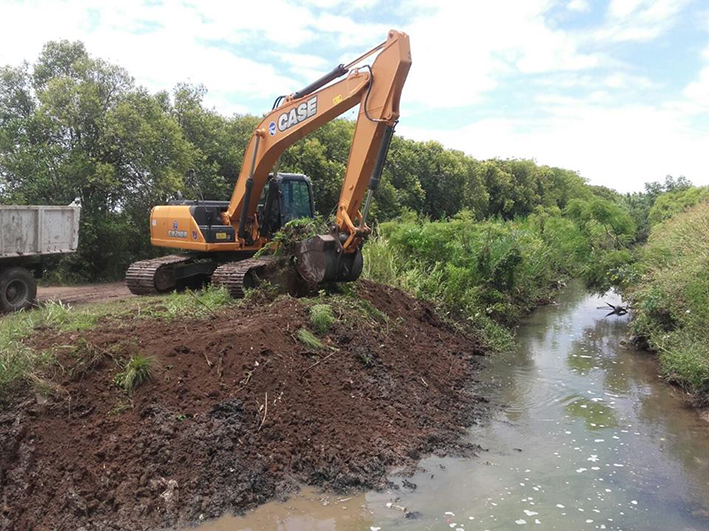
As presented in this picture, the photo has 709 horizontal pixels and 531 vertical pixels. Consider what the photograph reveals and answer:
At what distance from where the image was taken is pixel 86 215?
47.4 feet

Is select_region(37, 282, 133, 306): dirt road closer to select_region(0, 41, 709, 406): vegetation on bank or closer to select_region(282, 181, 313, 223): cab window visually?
select_region(0, 41, 709, 406): vegetation on bank

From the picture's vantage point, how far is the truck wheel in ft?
31.5

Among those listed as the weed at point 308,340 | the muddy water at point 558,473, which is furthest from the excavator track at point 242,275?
the muddy water at point 558,473

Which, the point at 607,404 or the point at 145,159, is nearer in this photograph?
the point at 607,404

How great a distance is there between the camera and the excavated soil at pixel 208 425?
4449 millimetres

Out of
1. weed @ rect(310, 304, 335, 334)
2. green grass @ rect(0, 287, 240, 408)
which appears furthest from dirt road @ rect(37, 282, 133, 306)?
Result: weed @ rect(310, 304, 335, 334)

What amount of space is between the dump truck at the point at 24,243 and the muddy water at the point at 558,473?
723cm

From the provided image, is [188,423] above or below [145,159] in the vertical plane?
below

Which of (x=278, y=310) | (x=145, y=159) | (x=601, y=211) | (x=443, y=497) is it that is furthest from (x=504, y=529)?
(x=601, y=211)

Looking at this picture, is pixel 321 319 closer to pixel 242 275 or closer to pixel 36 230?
pixel 242 275

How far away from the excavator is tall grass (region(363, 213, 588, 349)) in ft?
7.69

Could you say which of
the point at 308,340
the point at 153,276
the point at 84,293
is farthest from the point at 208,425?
the point at 84,293

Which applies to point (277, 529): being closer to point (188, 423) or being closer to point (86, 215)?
point (188, 423)

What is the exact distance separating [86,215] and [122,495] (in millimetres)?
11498
